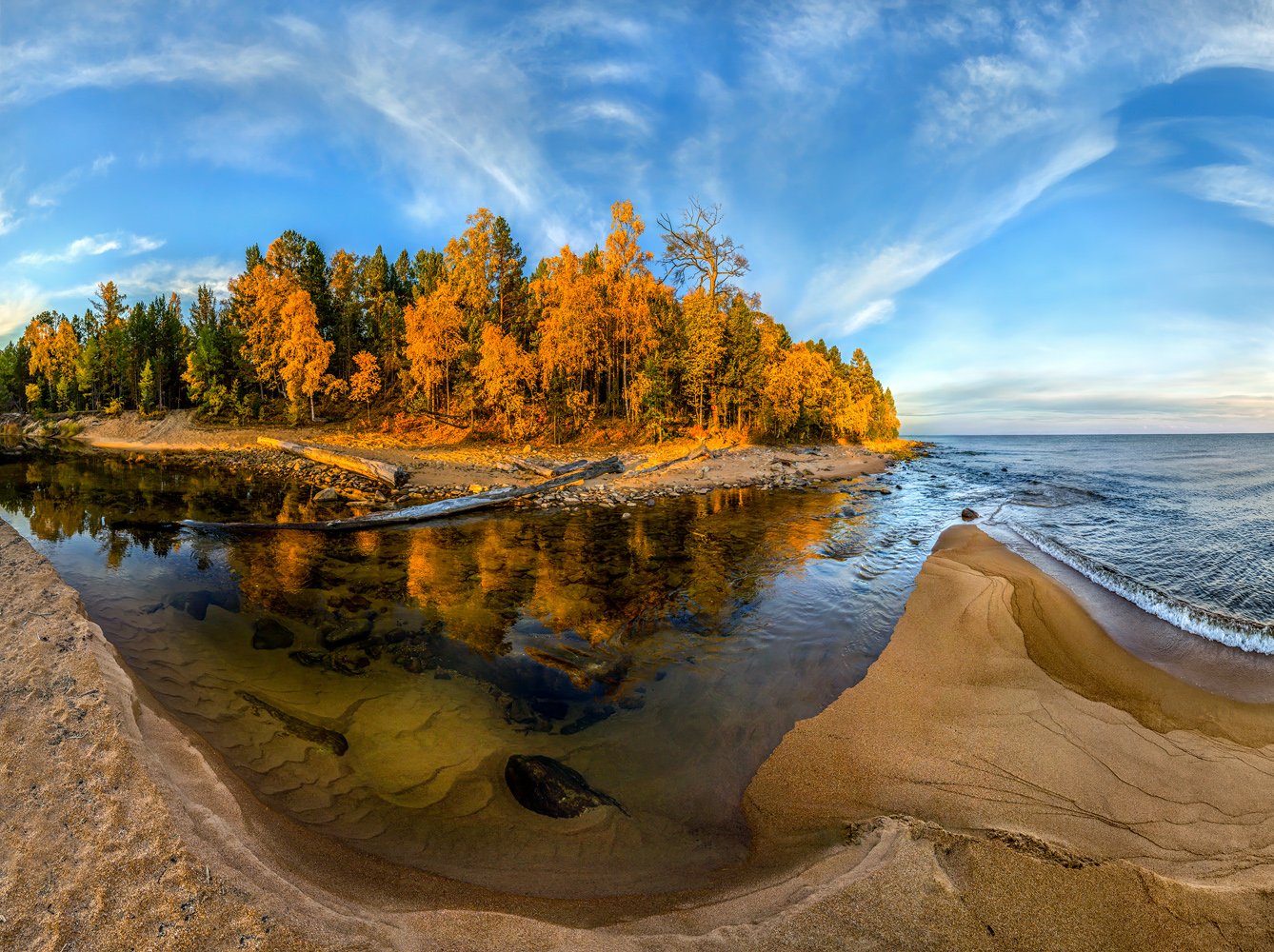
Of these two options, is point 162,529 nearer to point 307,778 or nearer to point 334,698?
point 334,698

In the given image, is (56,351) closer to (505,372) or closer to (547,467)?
(505,372)

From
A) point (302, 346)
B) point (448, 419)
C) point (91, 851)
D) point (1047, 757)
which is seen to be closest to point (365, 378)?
point (302, 346)

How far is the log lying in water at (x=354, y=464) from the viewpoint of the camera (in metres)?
20.0

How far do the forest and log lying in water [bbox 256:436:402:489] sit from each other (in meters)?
7.99

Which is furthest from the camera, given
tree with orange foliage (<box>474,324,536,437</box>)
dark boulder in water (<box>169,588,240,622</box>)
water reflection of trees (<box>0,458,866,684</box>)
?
tree with orange foliage (<box>474,324,536,437</box>)

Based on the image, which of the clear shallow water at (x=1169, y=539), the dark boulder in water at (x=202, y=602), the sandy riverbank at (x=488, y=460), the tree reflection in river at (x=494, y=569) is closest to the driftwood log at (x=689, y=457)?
the sandy riverbank at (x=488, y=460)

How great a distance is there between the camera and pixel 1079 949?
235 centimetres

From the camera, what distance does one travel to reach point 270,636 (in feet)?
21.4

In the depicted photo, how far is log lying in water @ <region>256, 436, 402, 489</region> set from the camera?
65.6ft

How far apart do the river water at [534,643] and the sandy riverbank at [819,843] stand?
0.37m

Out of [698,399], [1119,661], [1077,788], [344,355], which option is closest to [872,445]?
[698,399]

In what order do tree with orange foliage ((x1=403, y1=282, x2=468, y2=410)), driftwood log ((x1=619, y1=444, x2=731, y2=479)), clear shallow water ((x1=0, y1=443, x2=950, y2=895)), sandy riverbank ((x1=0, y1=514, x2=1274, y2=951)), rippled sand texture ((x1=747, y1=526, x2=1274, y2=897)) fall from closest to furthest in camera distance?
1. sandy riverbank ((x1=0, y1=514, x2=1274, y2=951))
2. rippled sand texture ((x1=747, y1=526, x2=1274, y2=897))
3. clear shallow water ((x1=0, y1=443, x2=950, y2=895))
4. driftwood log ((x1=619, y1=444, x2=731, y2=479))
5. tree with orange foliage ((x1=403, y1=282, x2=468, y2=410))

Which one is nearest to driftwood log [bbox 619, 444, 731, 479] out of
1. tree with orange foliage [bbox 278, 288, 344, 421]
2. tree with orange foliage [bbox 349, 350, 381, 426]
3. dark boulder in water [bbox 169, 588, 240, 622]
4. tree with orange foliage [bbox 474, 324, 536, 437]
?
tree with orange foliage [bbox 474, 324, 536, 437]

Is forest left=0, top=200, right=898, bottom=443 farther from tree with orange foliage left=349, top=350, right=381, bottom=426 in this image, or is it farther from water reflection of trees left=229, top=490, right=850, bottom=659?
water reflection of trees left=229, top=490, right=850, bottom=659
